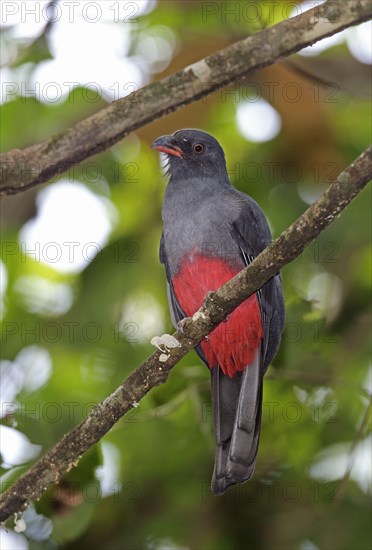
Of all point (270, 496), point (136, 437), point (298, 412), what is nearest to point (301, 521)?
point (270, 496)

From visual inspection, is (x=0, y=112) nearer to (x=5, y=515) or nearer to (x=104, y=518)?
(x=104, y=518)

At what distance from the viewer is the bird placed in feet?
14.1

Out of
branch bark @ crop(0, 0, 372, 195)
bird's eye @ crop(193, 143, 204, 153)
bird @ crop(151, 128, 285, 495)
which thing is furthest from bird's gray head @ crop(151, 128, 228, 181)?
branch bark @ crop(0, 0, 372, 195)

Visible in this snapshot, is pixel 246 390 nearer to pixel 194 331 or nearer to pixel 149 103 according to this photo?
pixel 194 331

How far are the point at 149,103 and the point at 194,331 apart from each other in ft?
2.92

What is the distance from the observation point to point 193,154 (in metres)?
4.84

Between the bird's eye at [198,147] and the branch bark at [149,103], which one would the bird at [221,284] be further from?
the branch bark at [149,103]

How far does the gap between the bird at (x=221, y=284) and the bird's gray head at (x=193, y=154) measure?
0.52 feet

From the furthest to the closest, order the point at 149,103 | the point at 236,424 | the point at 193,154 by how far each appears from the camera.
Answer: the point at 193,154 → the point at 236,424 → the point at 149,103

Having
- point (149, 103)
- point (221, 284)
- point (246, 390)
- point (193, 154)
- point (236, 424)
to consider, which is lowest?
point (236, 424)

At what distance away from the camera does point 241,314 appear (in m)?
4.47

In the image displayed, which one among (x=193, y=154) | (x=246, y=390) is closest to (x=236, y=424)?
(x=246, y=390)

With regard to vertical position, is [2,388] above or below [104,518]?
above

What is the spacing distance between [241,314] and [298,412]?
1.42 meters
